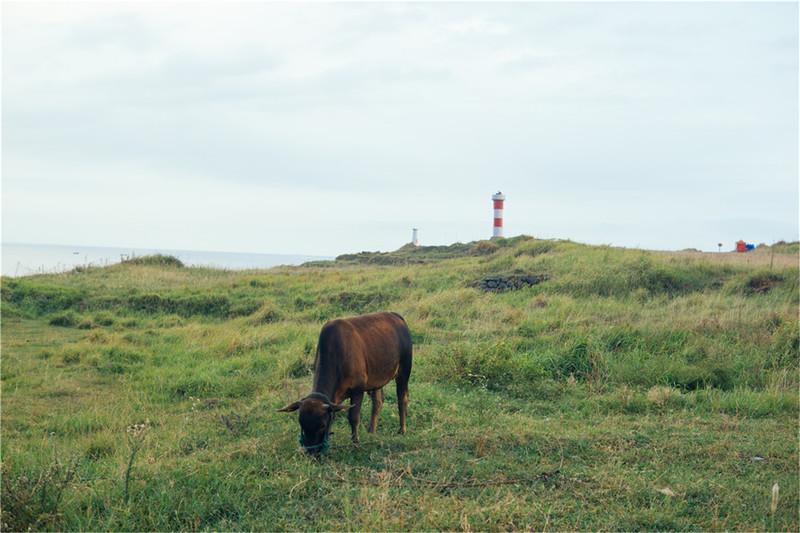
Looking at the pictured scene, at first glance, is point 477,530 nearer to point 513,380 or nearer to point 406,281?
point 513,380

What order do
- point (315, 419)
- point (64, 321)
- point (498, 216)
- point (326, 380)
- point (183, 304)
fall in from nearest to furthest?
point (315, 419), point (326, 380), point (64, 321), point (183, 304), point (498, 216)

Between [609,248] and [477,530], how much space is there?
1891 centimetres

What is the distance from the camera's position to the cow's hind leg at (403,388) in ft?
25.4

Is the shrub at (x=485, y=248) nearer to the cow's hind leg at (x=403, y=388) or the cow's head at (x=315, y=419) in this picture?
the cow's hind leg at (x=403, y=388)

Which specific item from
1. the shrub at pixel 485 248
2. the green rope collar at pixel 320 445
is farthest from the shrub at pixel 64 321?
the shrub at pixel 485 248

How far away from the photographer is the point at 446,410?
858 cm

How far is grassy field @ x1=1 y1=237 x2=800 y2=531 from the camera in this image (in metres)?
5.45

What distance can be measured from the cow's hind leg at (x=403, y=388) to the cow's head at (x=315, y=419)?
52.8 inches

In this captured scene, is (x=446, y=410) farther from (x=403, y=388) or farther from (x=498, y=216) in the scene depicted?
(x=498, y=216)

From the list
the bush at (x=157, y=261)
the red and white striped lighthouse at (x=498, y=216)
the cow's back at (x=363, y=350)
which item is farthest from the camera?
the red and white striped lighthouse at (x=498, y=216)

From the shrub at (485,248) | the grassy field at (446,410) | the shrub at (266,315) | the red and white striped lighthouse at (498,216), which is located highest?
the red and white striped lighthouse at (498,216)

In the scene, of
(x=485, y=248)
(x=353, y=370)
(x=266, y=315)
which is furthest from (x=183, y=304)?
(x=485, y=248)

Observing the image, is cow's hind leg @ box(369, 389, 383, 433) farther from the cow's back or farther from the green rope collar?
the green rope collar

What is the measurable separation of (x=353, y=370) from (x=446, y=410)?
1948 millimetres
